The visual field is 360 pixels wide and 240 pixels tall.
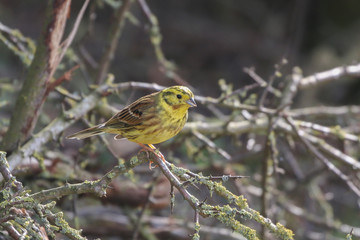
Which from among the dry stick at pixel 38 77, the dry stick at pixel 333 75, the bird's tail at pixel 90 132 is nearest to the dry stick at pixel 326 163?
the dry stick at pixel 333 75

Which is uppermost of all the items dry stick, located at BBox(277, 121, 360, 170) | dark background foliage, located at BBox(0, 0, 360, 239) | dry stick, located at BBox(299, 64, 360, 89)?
dark background foliage, located at BBox(0, 0, 360, 239)

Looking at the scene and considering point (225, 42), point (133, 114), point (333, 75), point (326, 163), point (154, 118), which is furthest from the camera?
point (225, 42)

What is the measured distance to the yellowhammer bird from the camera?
3.29 m

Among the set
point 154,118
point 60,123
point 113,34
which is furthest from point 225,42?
point 154,118

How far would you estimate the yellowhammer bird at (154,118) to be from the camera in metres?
Answer: 3.29

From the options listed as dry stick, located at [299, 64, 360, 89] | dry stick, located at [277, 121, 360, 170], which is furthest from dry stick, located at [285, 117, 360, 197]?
dry stick, located at [299, 64, 360, 89]

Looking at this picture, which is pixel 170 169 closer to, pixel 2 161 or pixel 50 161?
pixel 2 161

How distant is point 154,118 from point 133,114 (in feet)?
0.66

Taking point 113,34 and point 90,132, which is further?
point 113,34

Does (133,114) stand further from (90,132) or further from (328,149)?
(328,149)

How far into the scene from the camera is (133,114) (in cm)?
347

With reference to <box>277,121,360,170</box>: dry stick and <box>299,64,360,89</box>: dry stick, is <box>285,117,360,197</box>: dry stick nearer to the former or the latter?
<box>277,121,360,170</box>: dry stick

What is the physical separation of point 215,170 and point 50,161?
1.55 m

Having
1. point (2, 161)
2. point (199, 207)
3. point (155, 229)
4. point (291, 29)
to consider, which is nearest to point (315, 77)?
point (155, 229)
